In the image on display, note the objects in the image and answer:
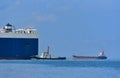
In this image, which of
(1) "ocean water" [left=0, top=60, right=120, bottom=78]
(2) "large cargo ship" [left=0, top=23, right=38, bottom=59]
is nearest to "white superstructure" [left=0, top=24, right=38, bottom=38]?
(2) "large cargo ship" [left=0, top=23, right=38, bottom=59]

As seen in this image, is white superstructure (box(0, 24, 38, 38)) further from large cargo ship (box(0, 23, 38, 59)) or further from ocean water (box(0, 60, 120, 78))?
ocean water (box(0, 60, 120, 78))

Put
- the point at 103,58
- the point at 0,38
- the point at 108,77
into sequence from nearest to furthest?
the point at 108,77, the point at 0,38, the point at 103,58

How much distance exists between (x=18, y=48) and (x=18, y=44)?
2.27 feet

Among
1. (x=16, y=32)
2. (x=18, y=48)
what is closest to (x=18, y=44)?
(x=18, y=48)

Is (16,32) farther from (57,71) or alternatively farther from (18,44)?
(57,71)

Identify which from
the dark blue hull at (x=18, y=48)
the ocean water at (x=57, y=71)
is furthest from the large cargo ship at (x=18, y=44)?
the ocean water at (x=57, y=71)

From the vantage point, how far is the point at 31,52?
96688 mm

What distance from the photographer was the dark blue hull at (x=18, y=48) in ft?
309

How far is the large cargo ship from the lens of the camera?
94312 mm

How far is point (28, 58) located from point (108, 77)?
188ft

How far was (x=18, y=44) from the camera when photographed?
9512 cm

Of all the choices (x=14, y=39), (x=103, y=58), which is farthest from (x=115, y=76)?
(x=103, y=58)

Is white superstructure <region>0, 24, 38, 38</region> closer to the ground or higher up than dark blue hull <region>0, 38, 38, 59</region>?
higher up

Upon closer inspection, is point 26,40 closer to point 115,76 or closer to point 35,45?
point 35,45
